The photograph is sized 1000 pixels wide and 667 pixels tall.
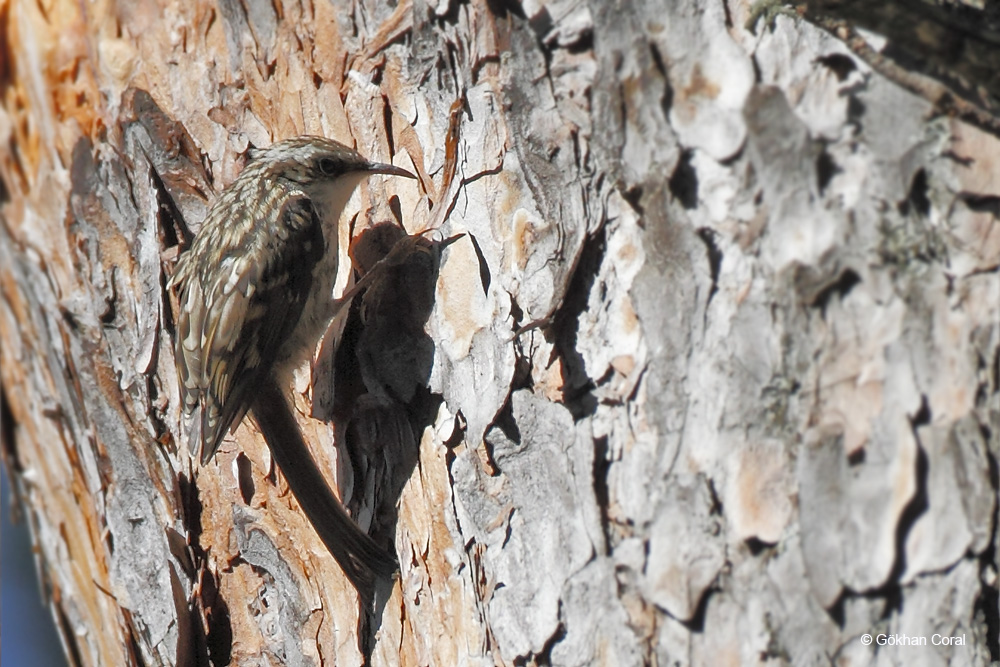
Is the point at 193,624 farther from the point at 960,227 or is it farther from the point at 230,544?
the point at 960,227

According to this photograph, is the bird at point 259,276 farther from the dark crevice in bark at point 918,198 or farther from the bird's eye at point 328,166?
the dark crevice in bark at point 918,198

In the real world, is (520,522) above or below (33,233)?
below

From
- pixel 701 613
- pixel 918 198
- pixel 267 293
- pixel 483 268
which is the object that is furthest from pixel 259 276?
pixel 918 198

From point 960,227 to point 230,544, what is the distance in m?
1.66

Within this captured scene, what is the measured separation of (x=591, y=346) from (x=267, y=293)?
1.13 metres

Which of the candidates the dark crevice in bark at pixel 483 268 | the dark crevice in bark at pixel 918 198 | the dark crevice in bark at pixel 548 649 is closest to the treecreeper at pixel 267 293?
the dark crevice in bark at pixel 483 268

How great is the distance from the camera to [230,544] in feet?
7.30

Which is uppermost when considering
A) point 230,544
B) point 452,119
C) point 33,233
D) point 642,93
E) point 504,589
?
point 33,233

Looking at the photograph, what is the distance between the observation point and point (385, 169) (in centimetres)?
202

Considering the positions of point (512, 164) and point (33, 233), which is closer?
point (512, 164)

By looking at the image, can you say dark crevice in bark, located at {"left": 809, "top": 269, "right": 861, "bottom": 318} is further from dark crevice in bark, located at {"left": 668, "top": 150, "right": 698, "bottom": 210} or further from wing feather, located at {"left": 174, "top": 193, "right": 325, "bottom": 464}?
wing feather, located at {"left": 174, "top": 193, "right": 325, "bottom": 464}

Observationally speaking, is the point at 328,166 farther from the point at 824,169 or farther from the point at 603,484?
the point at 824,169

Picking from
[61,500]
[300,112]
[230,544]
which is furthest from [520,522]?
[61,500]

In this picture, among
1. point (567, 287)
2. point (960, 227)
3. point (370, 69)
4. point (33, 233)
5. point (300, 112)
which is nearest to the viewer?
point (960, 227)
